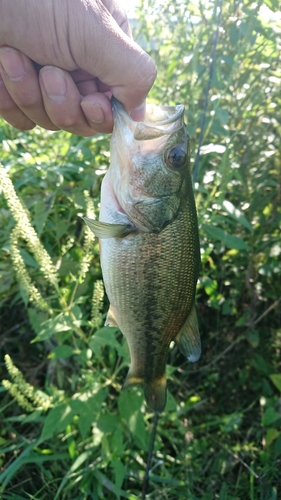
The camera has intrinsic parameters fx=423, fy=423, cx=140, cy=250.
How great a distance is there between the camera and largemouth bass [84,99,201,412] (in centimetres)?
162

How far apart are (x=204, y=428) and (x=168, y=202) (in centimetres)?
191

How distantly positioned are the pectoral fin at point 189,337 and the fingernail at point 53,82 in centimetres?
100

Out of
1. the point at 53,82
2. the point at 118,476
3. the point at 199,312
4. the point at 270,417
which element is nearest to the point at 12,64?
the point at 53,82

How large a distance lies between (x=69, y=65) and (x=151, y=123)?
1.20ft

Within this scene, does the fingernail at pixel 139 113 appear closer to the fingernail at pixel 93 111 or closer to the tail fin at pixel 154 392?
the fingernail at pixel 93 111

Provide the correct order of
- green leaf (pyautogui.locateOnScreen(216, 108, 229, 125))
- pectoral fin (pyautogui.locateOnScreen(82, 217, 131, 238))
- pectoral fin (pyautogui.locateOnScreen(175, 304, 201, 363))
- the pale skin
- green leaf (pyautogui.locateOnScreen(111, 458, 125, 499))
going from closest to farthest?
the pale skin
pectoral fin (pyautogui.locateOnScreen(82, 217, 131, 238))
pectoral fin (pyautogui.locateOnScreen(175, 304, 201, 363))
green leaf (pyautogui.locateOnScreen(111, 458, 125, 499))
green leaf (pyautogui.locateOnScreen(216, 108, 229, 125))

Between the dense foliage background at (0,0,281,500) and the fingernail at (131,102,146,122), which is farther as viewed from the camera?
the dense foliage background at (0,0,281,500)

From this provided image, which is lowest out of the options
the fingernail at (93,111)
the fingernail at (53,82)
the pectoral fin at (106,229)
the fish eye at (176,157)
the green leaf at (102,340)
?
the green leaf at (102,340)

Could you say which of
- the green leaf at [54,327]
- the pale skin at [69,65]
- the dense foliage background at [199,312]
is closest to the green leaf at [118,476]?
the dense foliage background at [199,312]

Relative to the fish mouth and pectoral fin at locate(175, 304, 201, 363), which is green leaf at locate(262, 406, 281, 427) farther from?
the fish mouth

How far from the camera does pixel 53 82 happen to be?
5.11 feet

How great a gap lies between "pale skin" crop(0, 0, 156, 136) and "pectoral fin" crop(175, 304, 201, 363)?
863mm

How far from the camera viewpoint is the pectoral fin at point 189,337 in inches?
68.5

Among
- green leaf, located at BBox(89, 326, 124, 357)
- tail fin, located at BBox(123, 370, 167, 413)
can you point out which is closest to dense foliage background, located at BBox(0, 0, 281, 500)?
green leaf, located at BBox(89, 326, 124, 357)
